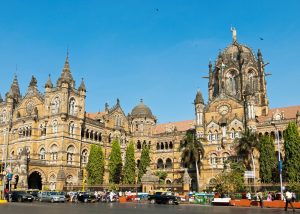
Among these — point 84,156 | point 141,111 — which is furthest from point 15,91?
point 141,111

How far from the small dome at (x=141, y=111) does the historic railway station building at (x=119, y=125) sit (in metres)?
0.31

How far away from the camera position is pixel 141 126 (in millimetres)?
77000

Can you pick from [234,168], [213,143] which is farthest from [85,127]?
[234,168]

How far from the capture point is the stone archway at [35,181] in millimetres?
63581

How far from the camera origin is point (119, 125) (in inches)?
2985

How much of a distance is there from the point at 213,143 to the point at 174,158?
9.25 metres

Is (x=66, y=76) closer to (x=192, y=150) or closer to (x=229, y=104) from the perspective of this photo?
(x=192, y=150)

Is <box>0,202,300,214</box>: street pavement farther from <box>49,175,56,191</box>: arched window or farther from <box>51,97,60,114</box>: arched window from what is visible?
<box>51,97,60,114</box>: arched window

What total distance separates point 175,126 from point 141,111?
8273 mm

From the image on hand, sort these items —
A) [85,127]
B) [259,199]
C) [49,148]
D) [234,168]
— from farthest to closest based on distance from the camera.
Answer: [85,127], [49,148], [234,168], [259,199]

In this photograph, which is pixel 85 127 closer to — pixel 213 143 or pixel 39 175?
pixel 39 175

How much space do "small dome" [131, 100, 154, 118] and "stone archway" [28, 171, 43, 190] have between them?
2338 centimetres

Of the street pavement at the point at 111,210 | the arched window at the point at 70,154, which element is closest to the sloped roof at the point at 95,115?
the arched window at the point at 70,154

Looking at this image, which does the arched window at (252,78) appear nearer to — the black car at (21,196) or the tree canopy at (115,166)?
the tree canopy at (115,166)
